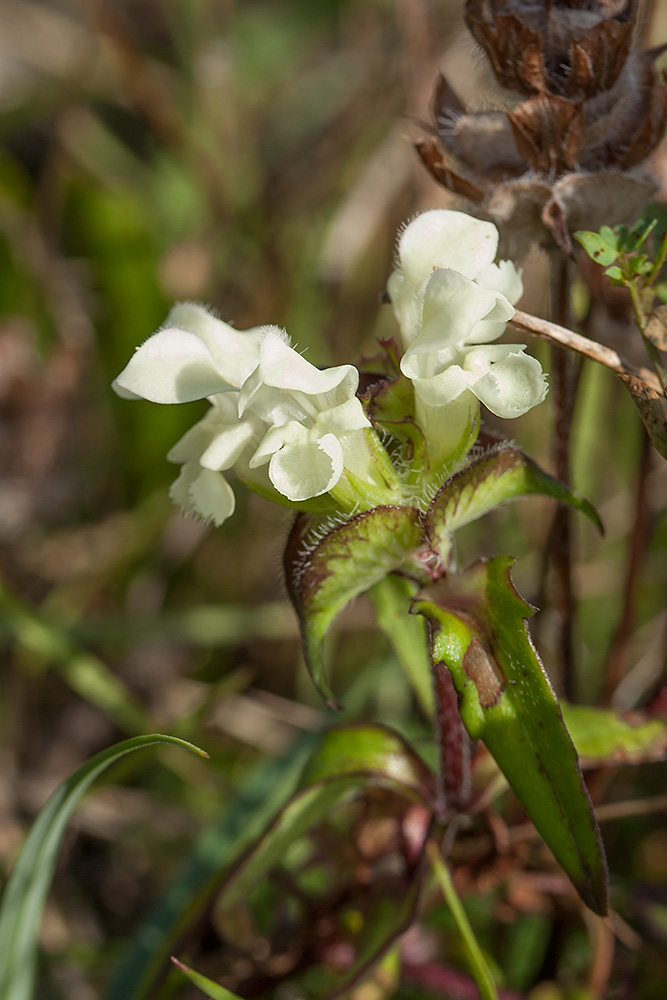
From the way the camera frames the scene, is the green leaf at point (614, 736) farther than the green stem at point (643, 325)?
Yes

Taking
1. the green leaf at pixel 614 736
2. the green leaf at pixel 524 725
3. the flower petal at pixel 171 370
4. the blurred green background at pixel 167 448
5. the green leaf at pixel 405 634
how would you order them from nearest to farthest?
the green leaf at pixel 524 725, the flower petal at pixel 171 370, the green leaf at pixel 614 736, the green leaf at pixel 405 634, the blurred green background at pixel 167 448

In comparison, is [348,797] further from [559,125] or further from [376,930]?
[559,125]

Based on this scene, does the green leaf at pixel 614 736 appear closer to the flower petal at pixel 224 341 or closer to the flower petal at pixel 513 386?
the flower petal at pixel 513 386

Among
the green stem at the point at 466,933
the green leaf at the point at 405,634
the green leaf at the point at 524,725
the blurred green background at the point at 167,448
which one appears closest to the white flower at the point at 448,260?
the green leaf at the point at 524,725

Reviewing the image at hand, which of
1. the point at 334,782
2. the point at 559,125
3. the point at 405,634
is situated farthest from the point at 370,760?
the point at 559,125

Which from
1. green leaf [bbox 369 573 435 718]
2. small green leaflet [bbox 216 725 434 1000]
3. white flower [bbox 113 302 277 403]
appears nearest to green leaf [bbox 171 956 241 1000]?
small green leaflet [bbox 216 725 434 1000]

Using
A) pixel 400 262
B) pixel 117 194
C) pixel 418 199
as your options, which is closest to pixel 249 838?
pixel 400 262
